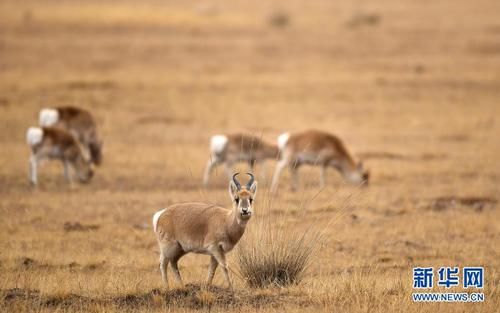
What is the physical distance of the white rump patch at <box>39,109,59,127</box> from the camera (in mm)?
20297

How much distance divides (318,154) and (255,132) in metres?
5.59

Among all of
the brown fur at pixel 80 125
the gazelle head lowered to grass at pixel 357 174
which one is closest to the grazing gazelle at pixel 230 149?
the gazelle head lowered to grass at pixel 357 174

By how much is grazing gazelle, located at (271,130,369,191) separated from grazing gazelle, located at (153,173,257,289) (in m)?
8.04

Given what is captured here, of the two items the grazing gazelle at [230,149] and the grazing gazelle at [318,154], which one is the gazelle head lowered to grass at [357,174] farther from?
the grazing gazelle at [230,149]

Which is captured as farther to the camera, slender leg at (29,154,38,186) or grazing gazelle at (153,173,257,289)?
slender leg at (29,154,38,186)

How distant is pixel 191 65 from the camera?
1361 inches

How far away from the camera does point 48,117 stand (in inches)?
803

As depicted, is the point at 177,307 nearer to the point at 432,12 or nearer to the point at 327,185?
the point at 327,185

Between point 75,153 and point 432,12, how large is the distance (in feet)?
124

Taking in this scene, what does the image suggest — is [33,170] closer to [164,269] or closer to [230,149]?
[230,149]

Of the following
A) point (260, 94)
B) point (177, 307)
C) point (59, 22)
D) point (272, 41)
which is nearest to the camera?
point (177, 307)

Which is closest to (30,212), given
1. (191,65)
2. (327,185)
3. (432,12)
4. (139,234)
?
(139,234)

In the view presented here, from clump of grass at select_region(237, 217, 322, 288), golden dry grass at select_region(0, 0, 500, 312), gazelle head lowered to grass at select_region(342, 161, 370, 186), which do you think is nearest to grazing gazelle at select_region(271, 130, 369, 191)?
gazelle head lowered to grass at select_region(342, 161, 370, 186)

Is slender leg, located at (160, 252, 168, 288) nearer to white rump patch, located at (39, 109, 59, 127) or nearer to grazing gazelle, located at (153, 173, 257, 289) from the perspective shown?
grazing gazelle, located at (153, 173, 257, 289)
